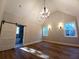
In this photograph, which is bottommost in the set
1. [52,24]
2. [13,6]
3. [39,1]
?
[52,24]

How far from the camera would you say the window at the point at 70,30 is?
573 centimetres

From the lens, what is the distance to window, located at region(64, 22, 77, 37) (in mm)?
5734

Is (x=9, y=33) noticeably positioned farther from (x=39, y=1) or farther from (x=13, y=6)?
(x=39, y=1)

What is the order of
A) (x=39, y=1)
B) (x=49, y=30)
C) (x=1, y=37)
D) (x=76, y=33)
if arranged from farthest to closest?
1. (x=49, y=30)
2. (x=76, y=33)
3. (x=39, y=1)
4. (x=1, y=37)

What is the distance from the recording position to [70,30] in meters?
6.05

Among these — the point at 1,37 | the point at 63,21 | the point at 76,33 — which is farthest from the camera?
the point at 63,21

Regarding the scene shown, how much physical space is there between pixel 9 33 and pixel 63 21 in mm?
5088

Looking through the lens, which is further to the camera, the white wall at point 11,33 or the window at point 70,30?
the window at point 70,30

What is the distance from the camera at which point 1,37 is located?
4203 mm

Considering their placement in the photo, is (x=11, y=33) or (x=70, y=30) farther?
(x=70, y=30)

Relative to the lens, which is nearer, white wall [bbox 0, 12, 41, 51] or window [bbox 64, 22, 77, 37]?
white wall [bbox 0, 12, 41, 51]

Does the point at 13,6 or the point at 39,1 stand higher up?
the point at 39,1

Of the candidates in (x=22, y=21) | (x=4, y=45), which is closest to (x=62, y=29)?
(x=22, y=21)

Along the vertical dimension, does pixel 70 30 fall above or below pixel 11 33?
above
